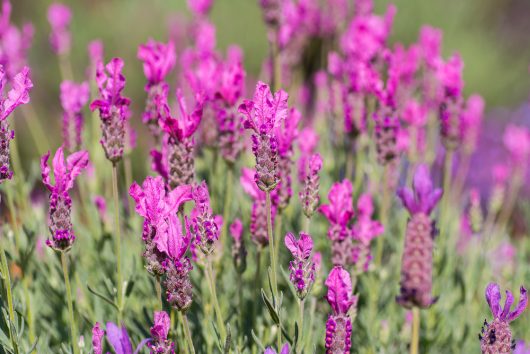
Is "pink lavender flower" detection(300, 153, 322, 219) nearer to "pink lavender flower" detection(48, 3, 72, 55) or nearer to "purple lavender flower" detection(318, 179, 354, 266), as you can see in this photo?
"purple lavender flower" detection(318, 179, 354, 266)

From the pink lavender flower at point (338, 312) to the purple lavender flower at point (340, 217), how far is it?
0.33m

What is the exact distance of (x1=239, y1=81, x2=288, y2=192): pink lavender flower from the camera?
1.36 meters

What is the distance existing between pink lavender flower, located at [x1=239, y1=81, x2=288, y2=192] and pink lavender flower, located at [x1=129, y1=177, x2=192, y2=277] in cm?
15

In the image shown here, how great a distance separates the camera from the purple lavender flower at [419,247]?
49.1 inches

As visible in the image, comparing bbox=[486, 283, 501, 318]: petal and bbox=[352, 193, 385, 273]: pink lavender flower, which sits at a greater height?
bbox=[352, 193, 385, 273]: pink lavender flower

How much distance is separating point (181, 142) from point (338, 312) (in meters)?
0.50

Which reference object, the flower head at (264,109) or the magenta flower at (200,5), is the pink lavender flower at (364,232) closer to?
the flower head at (264,109)

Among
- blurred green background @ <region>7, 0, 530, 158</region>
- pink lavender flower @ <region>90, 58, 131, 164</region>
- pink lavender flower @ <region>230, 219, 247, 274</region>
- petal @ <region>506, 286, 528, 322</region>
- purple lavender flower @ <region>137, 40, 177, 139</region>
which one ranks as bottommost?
petal @ <region>506, 286, 528, 322</region>

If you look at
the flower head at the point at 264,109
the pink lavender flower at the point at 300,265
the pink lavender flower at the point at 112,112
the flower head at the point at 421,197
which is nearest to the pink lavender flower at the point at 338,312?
the pink lavender flower at the point at 300,265

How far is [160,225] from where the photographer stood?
4.39 ft

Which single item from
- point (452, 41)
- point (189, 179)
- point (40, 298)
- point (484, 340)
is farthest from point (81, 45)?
point (484, 340)

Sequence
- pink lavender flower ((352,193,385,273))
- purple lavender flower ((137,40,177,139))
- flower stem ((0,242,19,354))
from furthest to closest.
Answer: pink lavender flower ((352,193,385,273)) → purple lavender flower ((137,40,177,139)) → flower stem ((0,242,19,354))

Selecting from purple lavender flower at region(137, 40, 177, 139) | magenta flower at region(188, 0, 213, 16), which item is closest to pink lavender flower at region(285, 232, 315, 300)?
purple lavender flower at region(137, 40, 177, 139)

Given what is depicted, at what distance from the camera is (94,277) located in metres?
2.33
